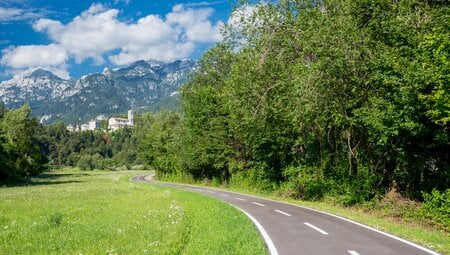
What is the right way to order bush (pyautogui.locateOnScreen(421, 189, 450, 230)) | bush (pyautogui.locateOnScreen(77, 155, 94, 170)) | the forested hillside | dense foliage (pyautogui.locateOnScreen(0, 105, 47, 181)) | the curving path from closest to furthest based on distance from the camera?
the curving path < bush (pyautogui.locateOnScreen(421, 189, 450, 230)) < the forested hillside < dense foliage (pyautogui.locateOnScreen(0, 105, 47, 181)) < bush (pyautogui.locateOnScreen(77, 155, 94, 170))

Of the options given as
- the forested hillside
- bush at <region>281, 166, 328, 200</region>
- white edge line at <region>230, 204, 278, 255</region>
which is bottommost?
white edge line at <region>230, 204, 278, 255</region>

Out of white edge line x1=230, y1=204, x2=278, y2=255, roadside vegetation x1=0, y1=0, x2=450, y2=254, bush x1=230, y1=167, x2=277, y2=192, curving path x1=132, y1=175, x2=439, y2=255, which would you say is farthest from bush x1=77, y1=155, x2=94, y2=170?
white edge line x1=230, y1=204, x2=278, y2=255

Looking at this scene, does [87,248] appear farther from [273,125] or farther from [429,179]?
[273,125]

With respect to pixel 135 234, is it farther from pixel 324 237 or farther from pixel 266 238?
pixel 324 237

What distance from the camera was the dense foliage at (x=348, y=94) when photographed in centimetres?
1688

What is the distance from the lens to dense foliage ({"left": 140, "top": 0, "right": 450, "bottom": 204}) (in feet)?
55.4

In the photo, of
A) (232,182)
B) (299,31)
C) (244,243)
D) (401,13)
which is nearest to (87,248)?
(244,243)

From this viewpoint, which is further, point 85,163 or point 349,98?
point 85,163

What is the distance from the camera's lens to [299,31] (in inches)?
1013

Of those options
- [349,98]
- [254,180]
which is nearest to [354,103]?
[349,98]

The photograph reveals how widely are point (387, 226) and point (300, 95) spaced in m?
8.82

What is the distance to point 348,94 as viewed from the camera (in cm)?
2180

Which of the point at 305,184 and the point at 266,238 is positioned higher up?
the point at 305,184

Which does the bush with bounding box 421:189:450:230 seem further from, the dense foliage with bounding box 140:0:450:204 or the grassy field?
the grassy field
